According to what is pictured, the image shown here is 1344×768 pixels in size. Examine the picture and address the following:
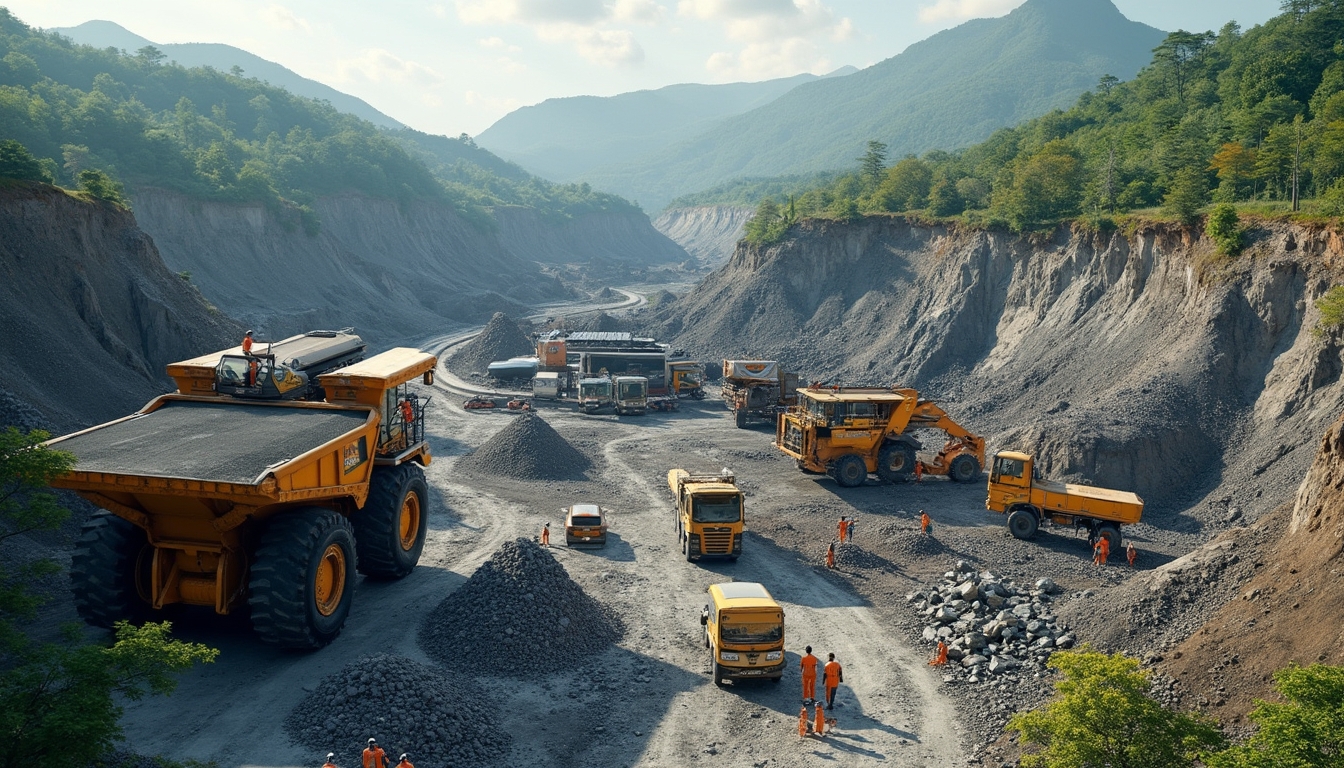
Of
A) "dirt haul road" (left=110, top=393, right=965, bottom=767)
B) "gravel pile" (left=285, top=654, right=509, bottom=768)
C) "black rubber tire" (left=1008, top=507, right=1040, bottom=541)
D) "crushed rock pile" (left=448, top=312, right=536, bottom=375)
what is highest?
"crushed rock pile" (left=448, top=312, right=536, bottom=375)

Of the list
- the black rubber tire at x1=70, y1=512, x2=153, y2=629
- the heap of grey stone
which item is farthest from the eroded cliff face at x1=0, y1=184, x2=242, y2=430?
the heap of grey stone

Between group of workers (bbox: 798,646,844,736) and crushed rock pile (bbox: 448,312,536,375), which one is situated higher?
crushed rock pile (bbox: 448,312,536,375)

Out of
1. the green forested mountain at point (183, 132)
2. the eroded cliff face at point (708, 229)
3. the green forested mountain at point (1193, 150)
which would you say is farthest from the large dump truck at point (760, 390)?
the eroded cliff face at point (708, 229)

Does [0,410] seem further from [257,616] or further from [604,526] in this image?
[604,526]

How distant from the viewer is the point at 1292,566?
555 inches

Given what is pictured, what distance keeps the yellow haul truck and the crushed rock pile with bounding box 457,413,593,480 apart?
14205 millimetres

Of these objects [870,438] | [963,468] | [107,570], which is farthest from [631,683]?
[963,468]

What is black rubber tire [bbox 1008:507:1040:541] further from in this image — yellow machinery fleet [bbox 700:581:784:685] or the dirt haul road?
yellow machinery fleet [bbox 700:581:784:685]

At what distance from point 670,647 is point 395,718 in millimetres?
6051

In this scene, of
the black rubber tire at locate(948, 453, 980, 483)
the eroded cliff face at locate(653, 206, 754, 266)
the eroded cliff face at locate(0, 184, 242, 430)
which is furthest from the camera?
the eroded cliff face at locate(653, 206, 754, 266)

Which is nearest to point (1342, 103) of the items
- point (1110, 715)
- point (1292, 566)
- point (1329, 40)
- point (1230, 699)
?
point (1329, 40)

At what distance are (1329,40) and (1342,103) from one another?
16256mm

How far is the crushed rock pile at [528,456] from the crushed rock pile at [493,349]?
20.0 metres

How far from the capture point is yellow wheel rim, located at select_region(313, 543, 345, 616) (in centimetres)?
1542
